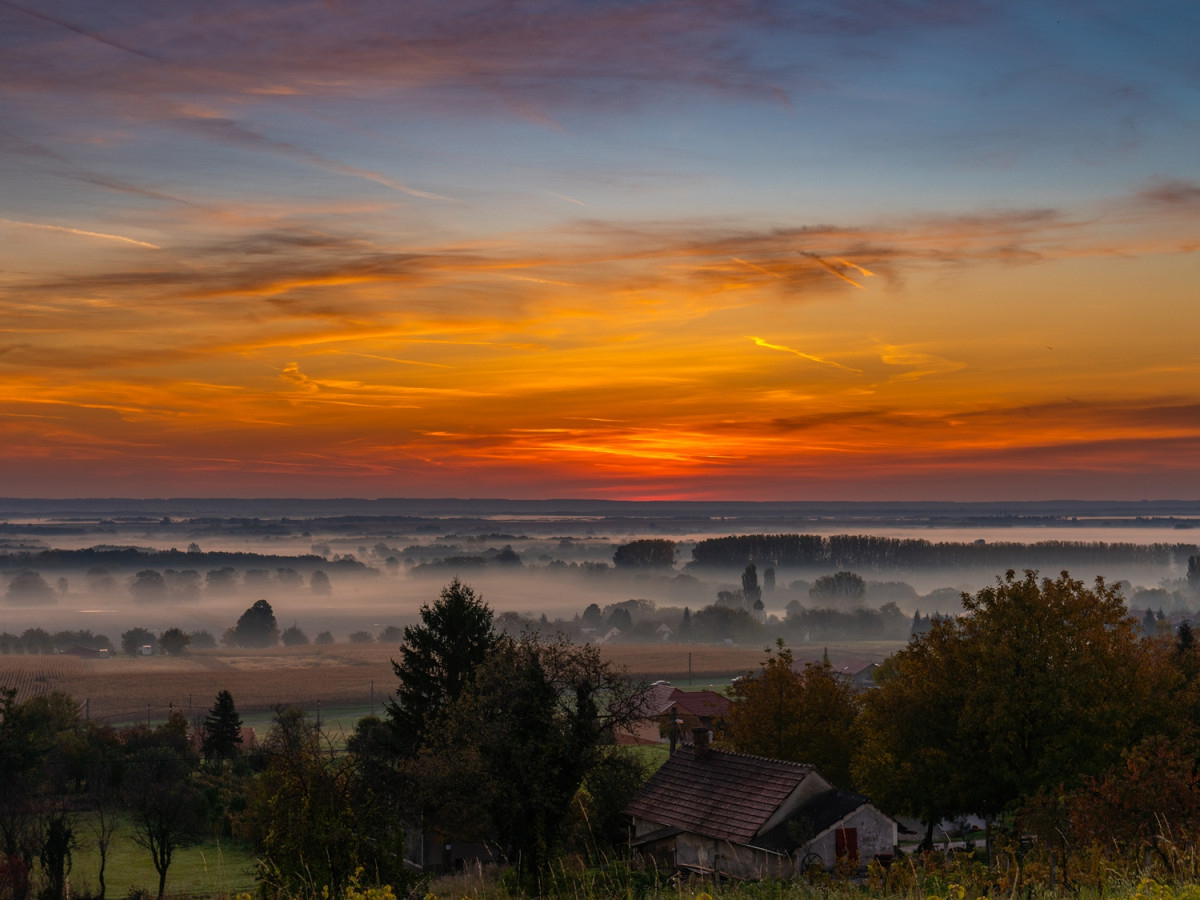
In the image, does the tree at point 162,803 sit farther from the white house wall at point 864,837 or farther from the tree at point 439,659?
the white house wall at point 864,837

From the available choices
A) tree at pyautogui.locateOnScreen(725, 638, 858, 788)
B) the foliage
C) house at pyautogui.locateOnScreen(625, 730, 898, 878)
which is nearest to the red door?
house at pyautogui.locateOnScreen(625, 730, 898, 878)

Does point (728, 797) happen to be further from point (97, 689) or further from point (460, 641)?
point (97, 689)

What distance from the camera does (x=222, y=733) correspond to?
265 feet

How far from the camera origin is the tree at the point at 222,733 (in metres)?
→ 79.8

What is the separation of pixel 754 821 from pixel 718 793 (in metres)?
2.62

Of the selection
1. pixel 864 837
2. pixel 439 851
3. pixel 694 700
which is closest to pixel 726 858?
pixel 864 837

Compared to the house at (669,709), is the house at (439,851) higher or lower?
higher

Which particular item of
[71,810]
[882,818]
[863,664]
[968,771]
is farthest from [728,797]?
[863,664]

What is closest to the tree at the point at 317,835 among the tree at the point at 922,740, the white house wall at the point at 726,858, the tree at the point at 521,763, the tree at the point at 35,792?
the tree at the point at 521,763

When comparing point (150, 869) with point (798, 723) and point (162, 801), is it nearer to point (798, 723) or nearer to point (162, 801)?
point (162, 801)

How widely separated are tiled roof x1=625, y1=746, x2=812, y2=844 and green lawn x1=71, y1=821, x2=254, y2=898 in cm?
1843

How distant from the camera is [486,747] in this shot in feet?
111

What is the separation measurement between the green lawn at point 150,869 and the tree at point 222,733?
14.0m

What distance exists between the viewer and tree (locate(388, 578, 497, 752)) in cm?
5572
